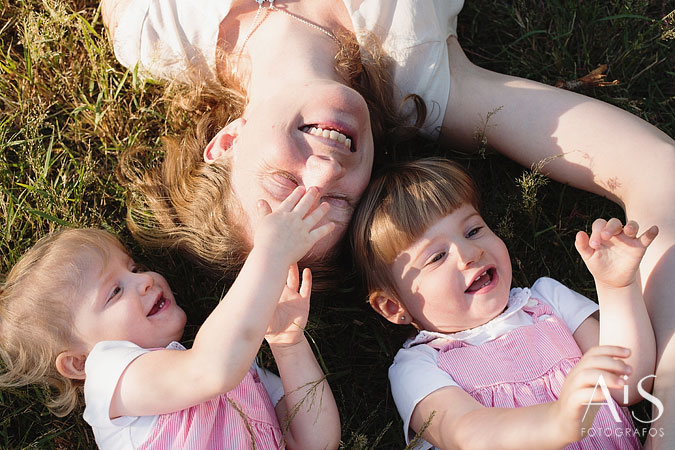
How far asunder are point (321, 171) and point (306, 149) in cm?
12

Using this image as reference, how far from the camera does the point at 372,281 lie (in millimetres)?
3188

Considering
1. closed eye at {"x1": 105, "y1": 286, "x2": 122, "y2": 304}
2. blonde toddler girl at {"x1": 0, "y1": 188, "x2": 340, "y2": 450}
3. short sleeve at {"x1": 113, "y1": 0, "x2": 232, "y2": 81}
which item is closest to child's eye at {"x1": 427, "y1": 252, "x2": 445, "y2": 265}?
blonde toddler girl at {"x1": 0, "y1": 188, "x2": 340, "y2": 450}

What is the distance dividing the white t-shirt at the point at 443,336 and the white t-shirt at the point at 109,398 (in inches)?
40.5

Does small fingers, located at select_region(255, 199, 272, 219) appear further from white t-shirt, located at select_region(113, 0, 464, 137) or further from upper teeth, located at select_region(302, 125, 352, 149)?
white t-shirt, located at select_region(113, 0, 464, 137)

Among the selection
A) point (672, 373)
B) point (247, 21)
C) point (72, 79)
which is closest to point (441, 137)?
point (247, 21)

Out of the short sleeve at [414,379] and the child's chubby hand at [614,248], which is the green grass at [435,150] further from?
the child's chubby hand at [614,248]

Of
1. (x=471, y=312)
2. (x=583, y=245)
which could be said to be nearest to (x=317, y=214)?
(x=471, y=312)

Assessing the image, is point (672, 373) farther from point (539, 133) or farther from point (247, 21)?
point (247, 21)

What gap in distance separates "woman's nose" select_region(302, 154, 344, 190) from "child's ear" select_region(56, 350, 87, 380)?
1188 mm

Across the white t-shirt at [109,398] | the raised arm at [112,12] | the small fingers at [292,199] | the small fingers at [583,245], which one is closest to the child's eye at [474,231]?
the small fingers at [583,245]

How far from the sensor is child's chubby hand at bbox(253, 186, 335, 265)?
2.69 meters

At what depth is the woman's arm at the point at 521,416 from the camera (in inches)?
85.7

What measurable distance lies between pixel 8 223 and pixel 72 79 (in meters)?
0.89

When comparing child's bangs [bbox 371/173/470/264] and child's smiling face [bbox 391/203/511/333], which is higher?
child's bangs [bbox 371/173/470/264]
